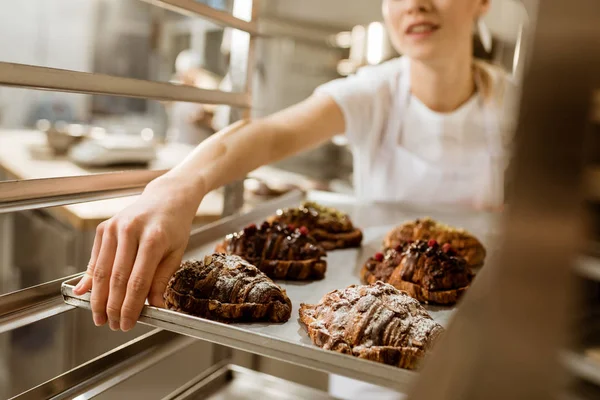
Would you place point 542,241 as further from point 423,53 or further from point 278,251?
point 423,53

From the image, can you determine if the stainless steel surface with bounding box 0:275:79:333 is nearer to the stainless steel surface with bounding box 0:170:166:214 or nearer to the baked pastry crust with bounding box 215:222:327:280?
the stainless steel surface with bounding box 0:170:166:214

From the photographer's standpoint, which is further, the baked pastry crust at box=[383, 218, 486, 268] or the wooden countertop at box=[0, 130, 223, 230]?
the wooden countertop at box=[0, 130, 223, 230]

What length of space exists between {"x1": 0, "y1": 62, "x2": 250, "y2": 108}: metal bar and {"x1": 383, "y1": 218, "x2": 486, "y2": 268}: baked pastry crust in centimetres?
78

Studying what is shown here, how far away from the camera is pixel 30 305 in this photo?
45.6 inches

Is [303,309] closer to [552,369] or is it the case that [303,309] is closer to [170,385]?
[170,385]

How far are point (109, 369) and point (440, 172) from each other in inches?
70.3

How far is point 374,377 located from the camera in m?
0.87

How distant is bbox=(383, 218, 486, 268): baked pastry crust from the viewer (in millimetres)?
1871

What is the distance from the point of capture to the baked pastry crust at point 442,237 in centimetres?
187

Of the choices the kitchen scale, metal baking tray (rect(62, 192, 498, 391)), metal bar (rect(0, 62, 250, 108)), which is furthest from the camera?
the kitchen scale

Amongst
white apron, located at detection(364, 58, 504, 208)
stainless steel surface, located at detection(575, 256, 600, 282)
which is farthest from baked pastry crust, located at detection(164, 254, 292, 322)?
white apron, located at detection(364, 58, 504, 208)

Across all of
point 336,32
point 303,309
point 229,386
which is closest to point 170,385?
point 229,386

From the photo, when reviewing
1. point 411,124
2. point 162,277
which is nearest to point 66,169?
point 411,124

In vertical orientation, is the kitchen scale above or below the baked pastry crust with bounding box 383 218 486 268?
above
